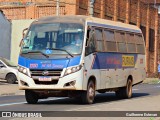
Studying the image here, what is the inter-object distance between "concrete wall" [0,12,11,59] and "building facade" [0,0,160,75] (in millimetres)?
2512

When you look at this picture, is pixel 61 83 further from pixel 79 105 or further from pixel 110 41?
pixel 110 41

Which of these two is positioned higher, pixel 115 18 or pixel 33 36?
pixel 115 18

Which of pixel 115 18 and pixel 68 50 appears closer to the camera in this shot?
pixel 68 50

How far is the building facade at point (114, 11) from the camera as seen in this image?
4296 cm

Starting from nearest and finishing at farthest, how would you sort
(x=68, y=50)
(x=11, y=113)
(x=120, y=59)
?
(x=11, y=113), (x=68, y=50), (x=120, y=59)

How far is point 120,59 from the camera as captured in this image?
2089 cm

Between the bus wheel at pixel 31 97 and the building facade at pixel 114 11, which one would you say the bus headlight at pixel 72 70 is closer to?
the bus wheel at pixel 31 97

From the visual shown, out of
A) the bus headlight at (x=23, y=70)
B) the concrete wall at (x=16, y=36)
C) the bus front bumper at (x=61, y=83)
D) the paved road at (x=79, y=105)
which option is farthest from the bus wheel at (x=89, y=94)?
the concrete wall at (x=16, y=36)

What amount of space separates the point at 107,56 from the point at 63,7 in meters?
23.3

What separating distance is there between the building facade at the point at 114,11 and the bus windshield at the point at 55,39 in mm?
23469

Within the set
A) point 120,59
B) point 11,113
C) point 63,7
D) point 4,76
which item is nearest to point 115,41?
point 120,59

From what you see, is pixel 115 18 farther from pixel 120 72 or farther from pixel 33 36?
pixel 33 36

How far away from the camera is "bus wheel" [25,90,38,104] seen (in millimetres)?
18031

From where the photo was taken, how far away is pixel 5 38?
42094 millimetres
